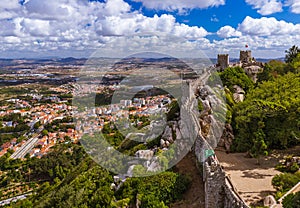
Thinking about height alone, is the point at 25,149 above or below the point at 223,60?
below

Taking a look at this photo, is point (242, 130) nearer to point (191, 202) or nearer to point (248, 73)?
point (191, 202)

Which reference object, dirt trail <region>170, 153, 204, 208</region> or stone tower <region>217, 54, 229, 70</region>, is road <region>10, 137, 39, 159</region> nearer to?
stone tower <region>217, 54, 229, 70</region>

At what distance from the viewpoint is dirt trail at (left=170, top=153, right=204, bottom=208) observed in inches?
332

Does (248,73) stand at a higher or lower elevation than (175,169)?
higher

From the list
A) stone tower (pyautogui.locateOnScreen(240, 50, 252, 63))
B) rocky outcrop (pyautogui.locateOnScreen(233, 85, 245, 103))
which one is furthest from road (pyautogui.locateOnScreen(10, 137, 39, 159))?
rocky outcrop (pyautogui.locateOnScreen(233, 85, 245, 103))

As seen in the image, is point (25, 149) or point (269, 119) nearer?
point (269, 119)

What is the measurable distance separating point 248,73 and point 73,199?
51.9 feet

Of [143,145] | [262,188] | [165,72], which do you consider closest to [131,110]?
[165,72]

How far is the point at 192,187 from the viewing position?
9141mm

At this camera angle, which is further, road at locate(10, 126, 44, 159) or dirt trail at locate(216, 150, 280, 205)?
road at locate(10, 126, 44, 159)

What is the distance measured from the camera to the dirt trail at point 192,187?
27.7 ft

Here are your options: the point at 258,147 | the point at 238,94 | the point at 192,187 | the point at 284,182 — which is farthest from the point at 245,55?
the point at 192,187

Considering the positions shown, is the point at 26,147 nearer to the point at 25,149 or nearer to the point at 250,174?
the point at 25,149

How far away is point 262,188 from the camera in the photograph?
8461 millimetres
